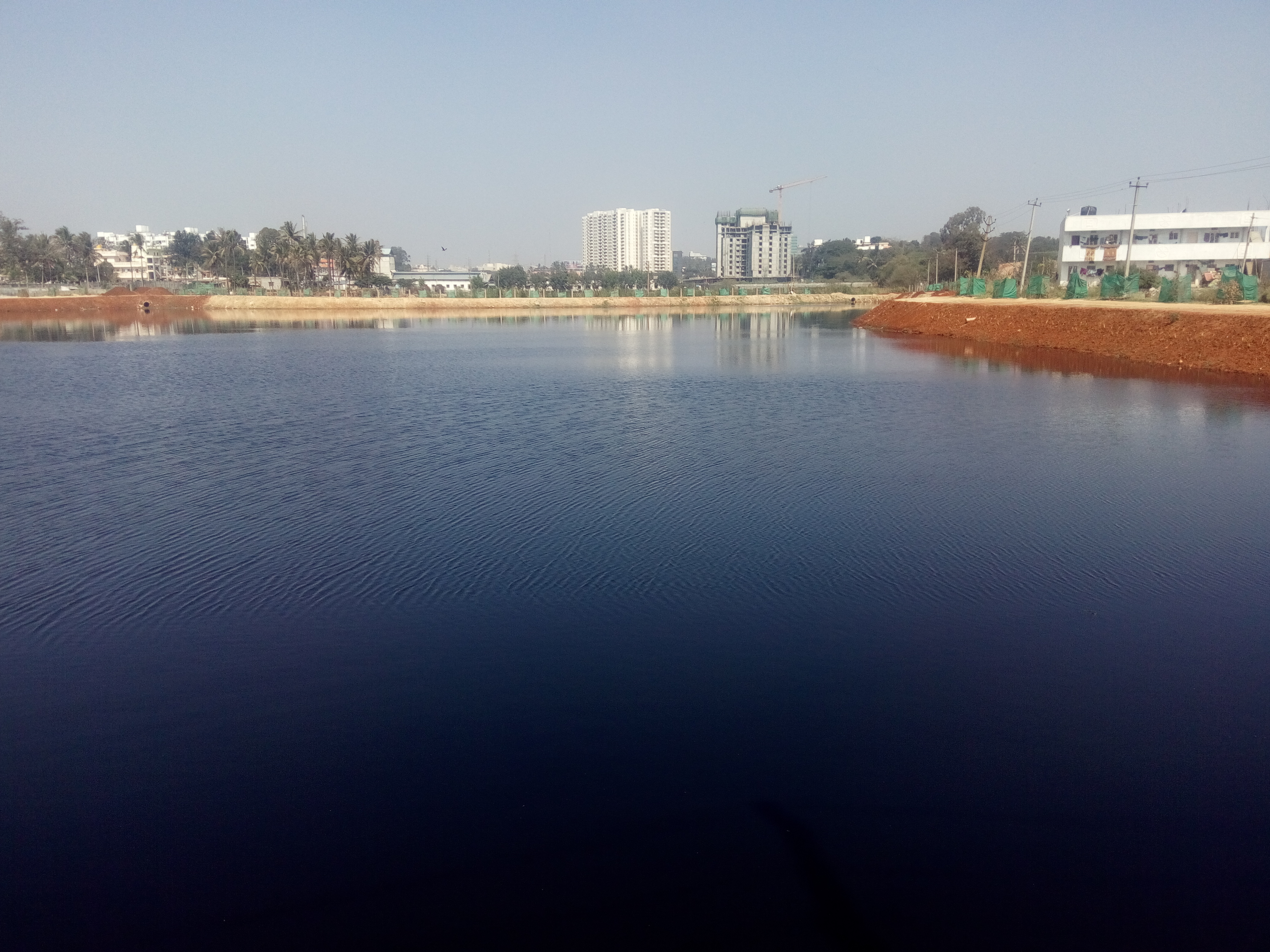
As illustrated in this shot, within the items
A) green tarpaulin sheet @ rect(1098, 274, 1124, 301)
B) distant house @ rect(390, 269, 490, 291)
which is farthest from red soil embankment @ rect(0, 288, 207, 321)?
green tarpaulin sheet @ rect(1098, 274, 1124, 301)

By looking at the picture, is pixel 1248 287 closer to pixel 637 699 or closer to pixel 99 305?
pixel 637 699

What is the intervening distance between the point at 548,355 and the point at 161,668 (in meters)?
28.0

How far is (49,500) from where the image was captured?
11508 millimetres

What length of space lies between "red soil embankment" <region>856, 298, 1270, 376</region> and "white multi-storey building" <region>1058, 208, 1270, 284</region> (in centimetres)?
2160

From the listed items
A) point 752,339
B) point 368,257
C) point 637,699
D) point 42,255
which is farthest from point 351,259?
point 637,699

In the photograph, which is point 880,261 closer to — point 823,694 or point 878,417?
point 878,417

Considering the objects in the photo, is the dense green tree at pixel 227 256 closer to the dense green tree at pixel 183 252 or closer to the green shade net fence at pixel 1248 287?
the dense green tree at pixel 183 252

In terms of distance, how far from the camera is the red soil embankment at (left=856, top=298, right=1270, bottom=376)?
2433cm

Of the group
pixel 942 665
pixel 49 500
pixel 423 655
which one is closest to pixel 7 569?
pixel 49 500

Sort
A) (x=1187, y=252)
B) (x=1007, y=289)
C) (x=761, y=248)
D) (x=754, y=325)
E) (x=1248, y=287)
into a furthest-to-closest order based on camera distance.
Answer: (x=761, y=248) → (x=1187, y=252) → (x=754, y=325) → (x=1007, y=289) → (x=1248, y=287)

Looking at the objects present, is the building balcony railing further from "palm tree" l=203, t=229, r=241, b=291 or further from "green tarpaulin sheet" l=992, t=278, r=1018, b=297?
"palm tree" l=203, t=229, r=241, b=291

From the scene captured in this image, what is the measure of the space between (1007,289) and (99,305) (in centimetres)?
6953

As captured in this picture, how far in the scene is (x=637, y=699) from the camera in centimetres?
633

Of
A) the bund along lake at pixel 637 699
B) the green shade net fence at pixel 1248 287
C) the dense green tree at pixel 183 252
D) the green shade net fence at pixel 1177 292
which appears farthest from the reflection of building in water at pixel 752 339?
the dense green tree at pixel 183 252
